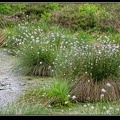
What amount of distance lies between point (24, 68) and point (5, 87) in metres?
1.35

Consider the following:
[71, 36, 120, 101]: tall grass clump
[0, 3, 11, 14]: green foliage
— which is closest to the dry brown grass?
[71, 36, 120, 101]: tall grass clump

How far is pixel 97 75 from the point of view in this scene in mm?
8797

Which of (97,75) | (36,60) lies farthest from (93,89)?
(36,60)

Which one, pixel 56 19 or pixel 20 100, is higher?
pixel 56 19

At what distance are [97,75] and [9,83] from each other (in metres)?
1.94

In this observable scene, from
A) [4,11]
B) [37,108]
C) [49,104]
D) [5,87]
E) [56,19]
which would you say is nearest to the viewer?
[37,108]

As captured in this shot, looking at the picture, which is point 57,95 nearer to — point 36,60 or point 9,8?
point 36,60

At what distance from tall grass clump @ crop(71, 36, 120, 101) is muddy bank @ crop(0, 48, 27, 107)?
3.59ft

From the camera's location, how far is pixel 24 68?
10609mm

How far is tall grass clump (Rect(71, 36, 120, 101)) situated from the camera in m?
8.45

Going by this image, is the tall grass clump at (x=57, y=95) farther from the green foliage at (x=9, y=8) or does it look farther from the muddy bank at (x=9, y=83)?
Result: the green foliage at (x=9, y=8)

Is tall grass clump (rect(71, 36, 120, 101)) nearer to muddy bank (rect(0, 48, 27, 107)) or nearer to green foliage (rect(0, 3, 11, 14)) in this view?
muddy bank (rect(0, 48, 27, 107))

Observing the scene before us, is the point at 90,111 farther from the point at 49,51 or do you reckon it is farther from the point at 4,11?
the point at 4,11

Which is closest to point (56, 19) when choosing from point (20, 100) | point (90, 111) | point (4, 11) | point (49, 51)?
point (4, 11)
